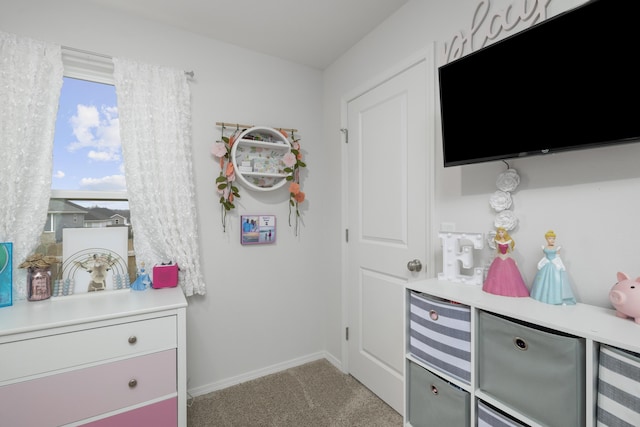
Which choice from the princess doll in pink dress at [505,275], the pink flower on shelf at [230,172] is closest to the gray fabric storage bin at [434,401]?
the princess doll in pink dress at [505,275]

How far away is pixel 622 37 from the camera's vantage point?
918 millimetres

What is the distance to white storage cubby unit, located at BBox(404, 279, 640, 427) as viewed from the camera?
0.87 metres

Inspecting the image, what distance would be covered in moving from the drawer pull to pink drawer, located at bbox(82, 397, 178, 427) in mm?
1606

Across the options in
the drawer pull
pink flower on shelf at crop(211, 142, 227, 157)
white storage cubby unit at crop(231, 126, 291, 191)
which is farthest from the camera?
white storage cubby unit at crop(231, 126, 291, 191)

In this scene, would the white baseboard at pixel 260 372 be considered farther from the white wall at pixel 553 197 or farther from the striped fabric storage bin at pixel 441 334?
the white wall at pixel 553 197

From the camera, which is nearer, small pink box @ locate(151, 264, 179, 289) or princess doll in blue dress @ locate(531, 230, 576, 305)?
princess doll in blue dress @ locate(531, 230, 576, 305)

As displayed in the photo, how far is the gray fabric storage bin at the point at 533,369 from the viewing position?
88 centimetres

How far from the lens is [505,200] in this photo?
1.37 meters

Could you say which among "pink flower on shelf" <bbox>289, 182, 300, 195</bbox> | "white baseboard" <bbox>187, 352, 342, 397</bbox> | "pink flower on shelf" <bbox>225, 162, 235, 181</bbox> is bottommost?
"white baseboard" <bbox>187, 352, 342, 397</bbox>

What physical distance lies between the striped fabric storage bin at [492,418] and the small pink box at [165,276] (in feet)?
5.84

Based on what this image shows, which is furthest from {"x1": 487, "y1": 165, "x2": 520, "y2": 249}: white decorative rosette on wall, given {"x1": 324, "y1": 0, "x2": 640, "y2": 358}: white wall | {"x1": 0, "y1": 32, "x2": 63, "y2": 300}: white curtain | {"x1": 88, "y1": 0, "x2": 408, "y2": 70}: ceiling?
{"x1": 0, "y1": 32, "x2": 63, "y2": 300}: white curtain

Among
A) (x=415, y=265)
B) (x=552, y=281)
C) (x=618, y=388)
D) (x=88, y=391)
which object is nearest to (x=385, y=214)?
(x=415, y=265)

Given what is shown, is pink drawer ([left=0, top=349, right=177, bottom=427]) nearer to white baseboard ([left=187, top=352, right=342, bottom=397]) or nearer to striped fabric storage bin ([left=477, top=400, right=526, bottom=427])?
white baseboard ([left=187, top=352, right=342, bottom=397])

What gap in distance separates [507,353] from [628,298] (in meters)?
0.38
